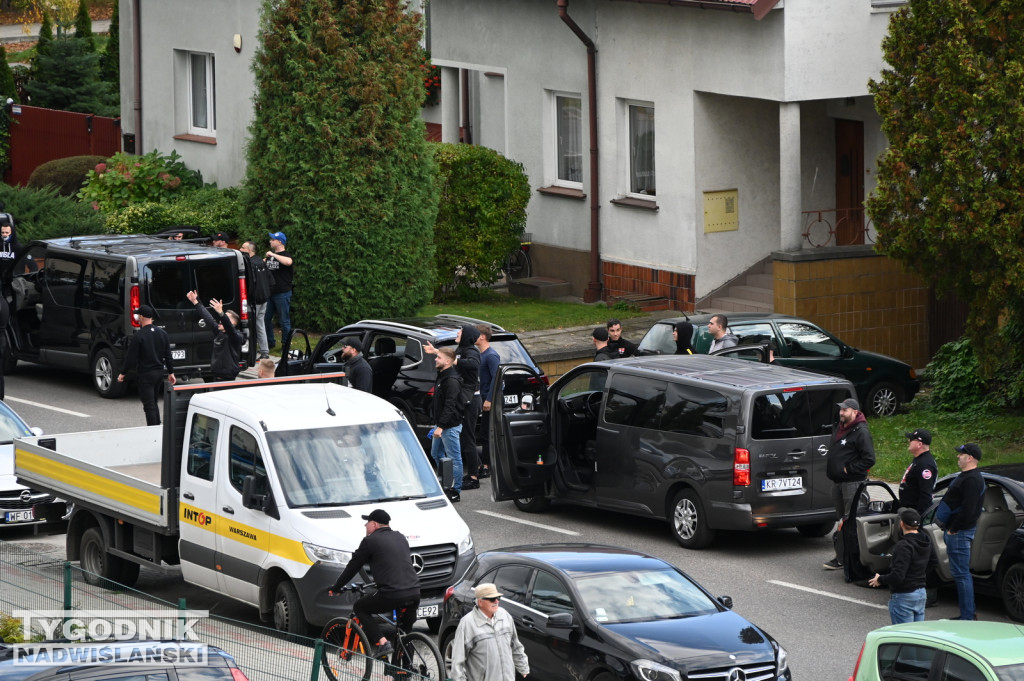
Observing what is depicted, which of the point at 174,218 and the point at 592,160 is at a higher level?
the point at 592,160

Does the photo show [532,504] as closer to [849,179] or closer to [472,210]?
[472,210]

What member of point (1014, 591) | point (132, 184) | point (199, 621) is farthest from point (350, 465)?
point (132, 184)

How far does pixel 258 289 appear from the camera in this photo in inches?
870

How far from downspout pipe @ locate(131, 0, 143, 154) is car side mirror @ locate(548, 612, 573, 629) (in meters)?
24.3

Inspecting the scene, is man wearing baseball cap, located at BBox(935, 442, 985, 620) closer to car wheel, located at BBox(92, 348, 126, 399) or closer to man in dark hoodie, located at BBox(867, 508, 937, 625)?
man in dark hoodie, located at BBox(867, 508, 937, 625)

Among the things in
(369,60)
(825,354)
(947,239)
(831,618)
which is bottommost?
(831,618)

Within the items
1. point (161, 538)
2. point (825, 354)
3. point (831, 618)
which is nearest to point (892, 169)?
point (825, 354)

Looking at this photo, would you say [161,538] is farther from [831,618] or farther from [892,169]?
[892,169]

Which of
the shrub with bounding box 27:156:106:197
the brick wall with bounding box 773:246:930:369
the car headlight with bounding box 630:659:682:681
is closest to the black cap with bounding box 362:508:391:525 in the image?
the car headlight with bounding box 630:659:682:681

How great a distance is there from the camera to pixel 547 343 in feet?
75.7

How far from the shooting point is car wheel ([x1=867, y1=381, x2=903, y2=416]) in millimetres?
21250

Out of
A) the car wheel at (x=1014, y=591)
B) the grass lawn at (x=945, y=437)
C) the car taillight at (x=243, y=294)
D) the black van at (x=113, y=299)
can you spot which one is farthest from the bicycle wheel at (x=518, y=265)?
the car wheel at (x=1014, y=591)

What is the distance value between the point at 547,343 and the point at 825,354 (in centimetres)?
438

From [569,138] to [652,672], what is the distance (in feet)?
63.2
